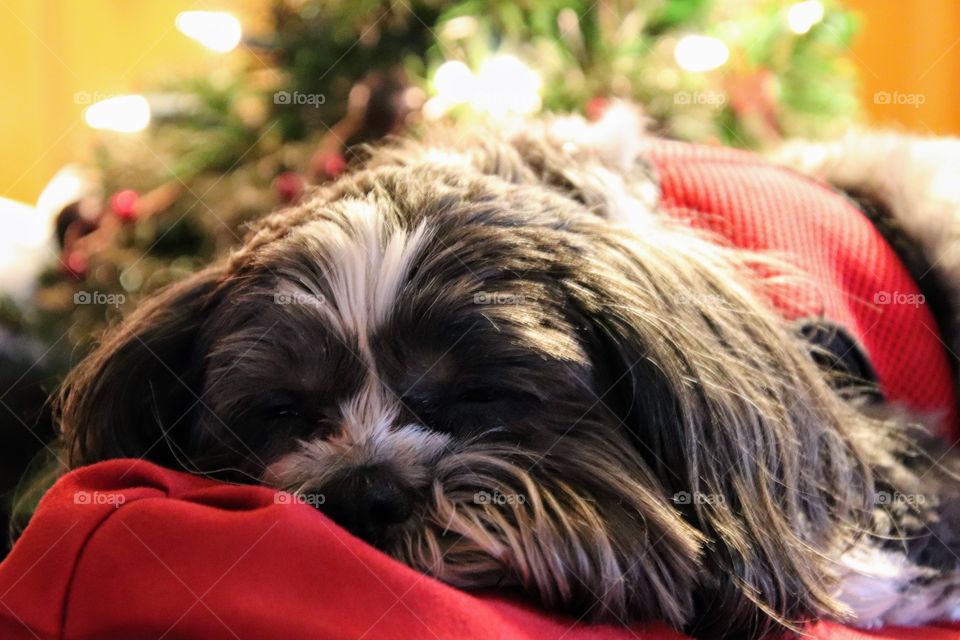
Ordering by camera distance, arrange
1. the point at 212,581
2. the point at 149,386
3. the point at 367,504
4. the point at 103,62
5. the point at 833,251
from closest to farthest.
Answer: the point at 212,581 → the point at 367,504 → the point at 149,386 → the point at 833,251 → the point at 103,62

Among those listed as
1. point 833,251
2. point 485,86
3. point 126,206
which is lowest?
point 833,251

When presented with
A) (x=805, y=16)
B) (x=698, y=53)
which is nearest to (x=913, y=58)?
(x=805, y=16)

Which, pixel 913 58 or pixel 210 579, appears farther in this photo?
pixel 913 58

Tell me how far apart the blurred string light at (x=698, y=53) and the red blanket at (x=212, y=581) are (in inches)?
73.0

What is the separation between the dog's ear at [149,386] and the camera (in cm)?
143

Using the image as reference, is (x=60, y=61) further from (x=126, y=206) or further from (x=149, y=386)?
(x=149, y=386)

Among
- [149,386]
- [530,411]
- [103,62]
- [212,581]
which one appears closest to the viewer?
[212,581]

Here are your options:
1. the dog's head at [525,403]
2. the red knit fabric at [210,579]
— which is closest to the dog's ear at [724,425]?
the dog's head at [525,403]

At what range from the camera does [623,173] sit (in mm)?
1779

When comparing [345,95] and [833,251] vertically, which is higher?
[345,95]

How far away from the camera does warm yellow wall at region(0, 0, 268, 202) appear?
389 centimetres

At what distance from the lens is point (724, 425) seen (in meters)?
1.22

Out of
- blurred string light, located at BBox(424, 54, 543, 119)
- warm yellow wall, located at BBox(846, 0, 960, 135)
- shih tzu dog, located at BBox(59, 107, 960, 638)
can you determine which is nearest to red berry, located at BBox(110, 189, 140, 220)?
blurred string light, located at BBox(424, 54, 543, 119)

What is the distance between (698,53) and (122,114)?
1461 millimetres
